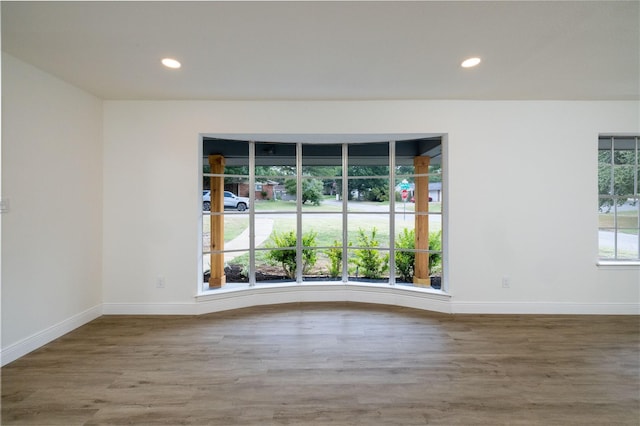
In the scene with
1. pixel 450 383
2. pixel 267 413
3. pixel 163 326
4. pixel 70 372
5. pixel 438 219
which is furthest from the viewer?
pixel 438 219

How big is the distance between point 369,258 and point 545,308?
86.1 inches

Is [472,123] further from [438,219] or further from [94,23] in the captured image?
[94,23]

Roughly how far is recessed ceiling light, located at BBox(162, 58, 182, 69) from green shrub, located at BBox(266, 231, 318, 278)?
225 cm

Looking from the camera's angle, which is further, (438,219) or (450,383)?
(438,219)

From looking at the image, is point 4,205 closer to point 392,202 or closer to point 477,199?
point 392,202

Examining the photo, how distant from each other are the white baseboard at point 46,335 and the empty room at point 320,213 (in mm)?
21

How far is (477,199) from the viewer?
11.0 feet

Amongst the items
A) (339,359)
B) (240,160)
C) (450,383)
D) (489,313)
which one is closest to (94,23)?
(240,160)

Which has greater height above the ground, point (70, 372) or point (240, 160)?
point (240, 160)

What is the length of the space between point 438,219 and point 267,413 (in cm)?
292

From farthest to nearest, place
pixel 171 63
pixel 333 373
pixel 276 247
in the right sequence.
Result: 1. pixel 276 247
2. pixel 171 63
3. pixel 333 373

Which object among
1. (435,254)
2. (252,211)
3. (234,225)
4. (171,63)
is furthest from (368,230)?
(171,63)

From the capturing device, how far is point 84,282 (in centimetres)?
308

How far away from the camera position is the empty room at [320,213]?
1893 mm
